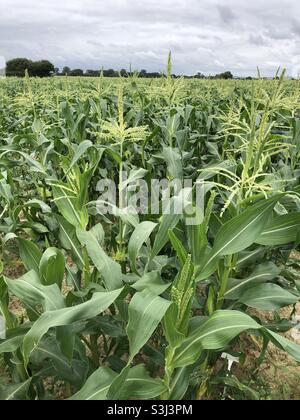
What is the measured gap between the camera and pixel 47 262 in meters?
1.83

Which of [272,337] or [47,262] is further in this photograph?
[47,262]

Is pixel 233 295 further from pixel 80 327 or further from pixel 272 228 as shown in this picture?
pixel 80 327

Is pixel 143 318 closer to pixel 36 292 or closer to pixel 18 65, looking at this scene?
pixel 36 292

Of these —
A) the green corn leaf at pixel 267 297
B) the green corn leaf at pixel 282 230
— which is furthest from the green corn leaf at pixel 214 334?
the green corn leaf at pixel 282 230

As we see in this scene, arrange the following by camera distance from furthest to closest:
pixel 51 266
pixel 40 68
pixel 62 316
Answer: pixel 40 68
pixel 51 266
pixel 62 316

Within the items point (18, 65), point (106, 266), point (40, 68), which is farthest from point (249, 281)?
point (18, 65)

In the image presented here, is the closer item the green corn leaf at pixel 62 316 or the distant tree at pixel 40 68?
the green corn leaf at pixel 62 316

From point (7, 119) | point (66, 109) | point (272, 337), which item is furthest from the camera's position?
point (7, 119)

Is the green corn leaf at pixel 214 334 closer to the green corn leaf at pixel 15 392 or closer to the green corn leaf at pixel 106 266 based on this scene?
the green corn leaf at pixel 106 266

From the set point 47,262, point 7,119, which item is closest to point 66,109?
point 7,119

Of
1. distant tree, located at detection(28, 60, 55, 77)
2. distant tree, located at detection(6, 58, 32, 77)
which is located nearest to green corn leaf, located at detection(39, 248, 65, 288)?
distant tree, located at detection(6, 58, 32, 77)

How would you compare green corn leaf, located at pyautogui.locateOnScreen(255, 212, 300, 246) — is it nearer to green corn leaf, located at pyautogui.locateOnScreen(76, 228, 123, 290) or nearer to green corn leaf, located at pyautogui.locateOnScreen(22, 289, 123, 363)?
green corn leaf, located at pyautogui.locateOnScreen(76, 228, 123, 290)

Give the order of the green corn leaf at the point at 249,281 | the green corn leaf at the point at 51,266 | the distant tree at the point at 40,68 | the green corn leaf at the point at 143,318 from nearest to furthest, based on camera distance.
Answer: the green corn leaf at the point at 143,318
the green corn leaf at the point at 51,266
the green corn leaf at the point at 249,281
the distant tree at the point at 40,68
